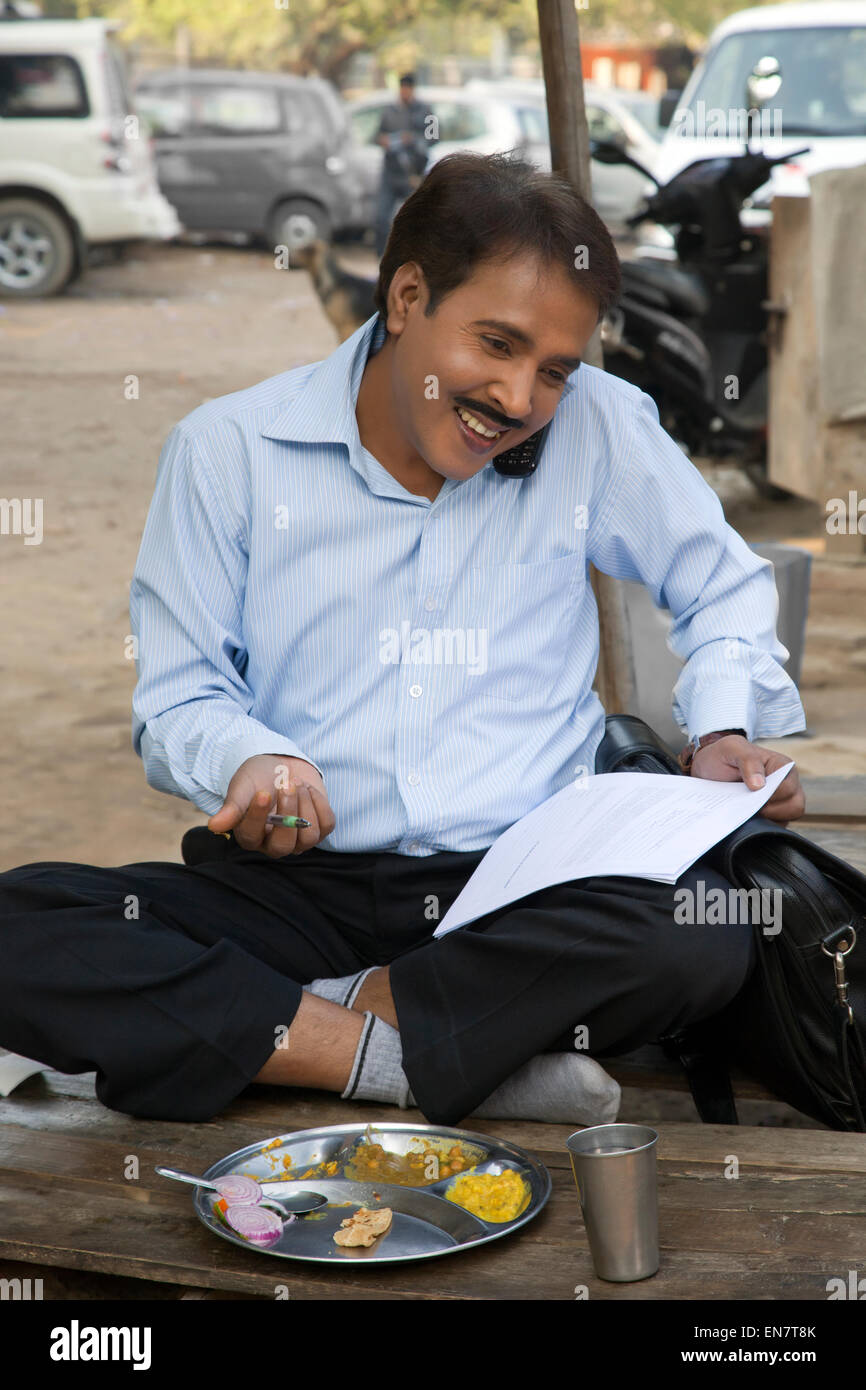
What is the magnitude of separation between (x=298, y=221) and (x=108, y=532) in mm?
9272

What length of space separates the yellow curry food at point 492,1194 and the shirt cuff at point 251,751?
55 cm

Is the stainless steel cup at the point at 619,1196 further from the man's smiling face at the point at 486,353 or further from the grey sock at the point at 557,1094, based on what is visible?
the man's smiling face at the point at 486,353

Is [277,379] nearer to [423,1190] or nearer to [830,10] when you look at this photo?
[423,1190]

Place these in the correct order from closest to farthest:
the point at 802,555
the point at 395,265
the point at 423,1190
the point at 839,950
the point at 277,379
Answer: the point at 423,1190 < the point at 839,950 < the point at 395,265 < the point at 277,379 < the point at 802,555

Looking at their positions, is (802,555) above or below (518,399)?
below

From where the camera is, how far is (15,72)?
40.4 ft

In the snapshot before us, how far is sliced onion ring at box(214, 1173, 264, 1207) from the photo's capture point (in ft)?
5.88

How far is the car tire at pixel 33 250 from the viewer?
1254 cm

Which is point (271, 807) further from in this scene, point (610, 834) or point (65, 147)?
point (65, 147)

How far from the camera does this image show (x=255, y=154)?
49.3 ft

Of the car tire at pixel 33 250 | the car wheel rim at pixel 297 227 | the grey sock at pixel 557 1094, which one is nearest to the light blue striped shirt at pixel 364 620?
the grey sock at pixel 557 1094

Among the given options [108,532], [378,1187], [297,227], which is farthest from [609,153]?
[297,227]

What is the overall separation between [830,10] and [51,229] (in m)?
6.58
